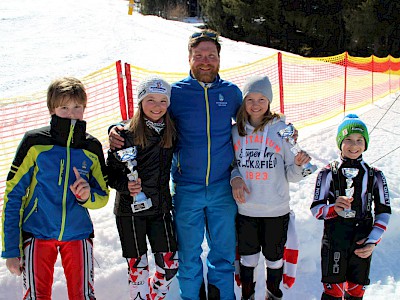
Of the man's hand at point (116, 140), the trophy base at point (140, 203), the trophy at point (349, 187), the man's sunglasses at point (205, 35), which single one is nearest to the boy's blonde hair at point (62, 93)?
the man's hand at point (116, 140)

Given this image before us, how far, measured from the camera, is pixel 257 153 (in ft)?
10.2

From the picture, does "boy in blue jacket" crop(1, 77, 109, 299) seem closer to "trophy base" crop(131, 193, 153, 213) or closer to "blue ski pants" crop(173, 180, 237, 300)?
"trophy base" crop(131, 193, 153, 213)

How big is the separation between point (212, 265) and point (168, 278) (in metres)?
0.37

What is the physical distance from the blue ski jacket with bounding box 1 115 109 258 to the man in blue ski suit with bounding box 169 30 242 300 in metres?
0.69

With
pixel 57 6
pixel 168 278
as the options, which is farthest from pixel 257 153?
pixel 57 6

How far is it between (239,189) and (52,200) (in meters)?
1.27

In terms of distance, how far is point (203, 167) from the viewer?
10.0ft

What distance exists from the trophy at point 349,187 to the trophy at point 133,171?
4.51 ft

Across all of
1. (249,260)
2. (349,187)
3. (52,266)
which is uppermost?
(349,187)

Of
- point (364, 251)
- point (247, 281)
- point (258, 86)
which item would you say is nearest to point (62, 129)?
point (258, 86)

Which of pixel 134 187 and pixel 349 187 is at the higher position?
pixel 134 187

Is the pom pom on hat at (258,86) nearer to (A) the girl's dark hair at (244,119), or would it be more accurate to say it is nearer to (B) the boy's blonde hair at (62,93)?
(A) the girl's dark hair at (244,119)

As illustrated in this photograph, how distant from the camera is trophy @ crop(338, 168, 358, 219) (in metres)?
2.95

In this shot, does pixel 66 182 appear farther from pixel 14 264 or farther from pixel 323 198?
pixel 323 198
